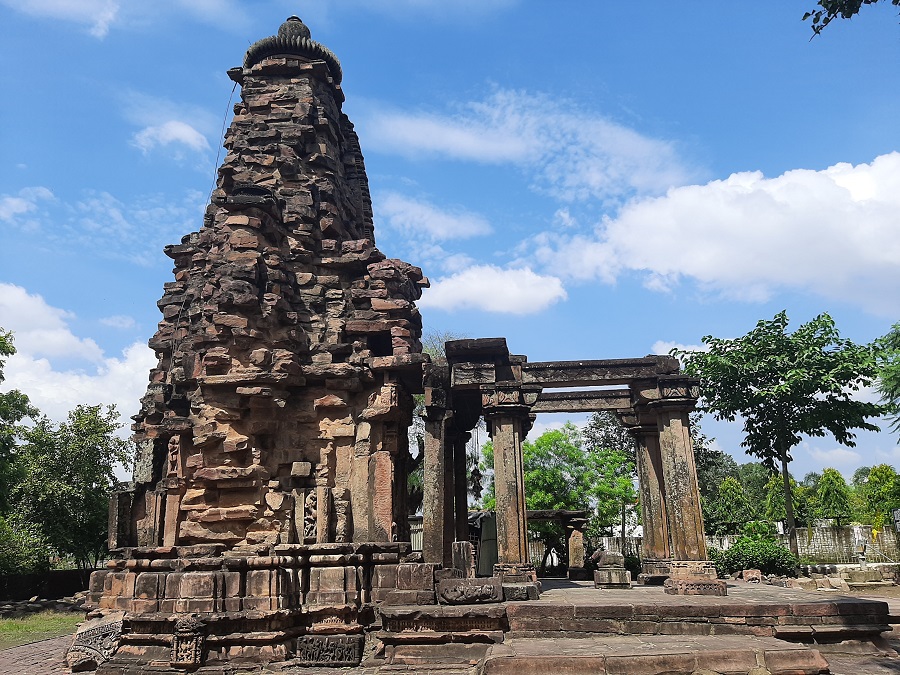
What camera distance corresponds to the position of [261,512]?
465 inches

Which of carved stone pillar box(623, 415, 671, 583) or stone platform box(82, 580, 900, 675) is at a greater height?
carved stone pillar box(623, 415, 671, 583)

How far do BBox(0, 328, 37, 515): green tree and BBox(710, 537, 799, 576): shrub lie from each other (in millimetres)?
22992

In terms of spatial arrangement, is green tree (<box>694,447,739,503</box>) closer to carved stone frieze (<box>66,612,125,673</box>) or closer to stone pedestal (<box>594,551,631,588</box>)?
stone pedestal (<box>594,551,631,588</box>)

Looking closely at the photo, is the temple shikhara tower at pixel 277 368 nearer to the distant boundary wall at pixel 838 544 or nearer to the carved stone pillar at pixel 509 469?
the carved stone pillar at pixel 509 469

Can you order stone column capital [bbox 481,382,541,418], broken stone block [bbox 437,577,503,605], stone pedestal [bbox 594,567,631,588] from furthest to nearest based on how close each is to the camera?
stone pedestal [bbox 594,567,631,588]
stone column capital [bbox 481,382,541,418]
broken stone block [bbox 437,577,503,605]

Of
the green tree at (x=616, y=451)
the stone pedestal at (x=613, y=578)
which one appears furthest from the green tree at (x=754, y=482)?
the stone pedestal at (x=613, y=578)

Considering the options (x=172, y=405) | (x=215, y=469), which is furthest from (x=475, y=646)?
(x=172, y=405)

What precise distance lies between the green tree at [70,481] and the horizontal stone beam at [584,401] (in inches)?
757

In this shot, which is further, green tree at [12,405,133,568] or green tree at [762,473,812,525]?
green tree at [762,473,812,525]

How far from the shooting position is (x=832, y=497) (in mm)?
39438

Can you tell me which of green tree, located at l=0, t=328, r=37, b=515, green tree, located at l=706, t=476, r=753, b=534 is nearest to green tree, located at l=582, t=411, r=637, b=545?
green tree, located at l=706, t=476, r=753, b=534

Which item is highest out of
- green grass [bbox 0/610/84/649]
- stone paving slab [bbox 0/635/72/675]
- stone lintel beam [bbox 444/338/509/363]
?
stone lintel beam [bbox 444/338/509/363]

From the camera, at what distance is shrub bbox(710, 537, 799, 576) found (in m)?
18.0

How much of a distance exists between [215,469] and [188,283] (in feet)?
15.2
